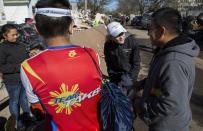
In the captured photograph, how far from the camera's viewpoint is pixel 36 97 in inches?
95.1

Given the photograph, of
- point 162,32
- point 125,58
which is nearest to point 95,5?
point 125,58

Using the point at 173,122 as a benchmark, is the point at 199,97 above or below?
below

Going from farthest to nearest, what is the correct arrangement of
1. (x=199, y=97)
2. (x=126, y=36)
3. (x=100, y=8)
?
(x=100, y=8), (x=199, y=97), (x=126, y=36)

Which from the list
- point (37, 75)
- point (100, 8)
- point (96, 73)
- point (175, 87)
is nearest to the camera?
point (37, 75)

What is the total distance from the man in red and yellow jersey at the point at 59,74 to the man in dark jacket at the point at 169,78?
519 millimetres

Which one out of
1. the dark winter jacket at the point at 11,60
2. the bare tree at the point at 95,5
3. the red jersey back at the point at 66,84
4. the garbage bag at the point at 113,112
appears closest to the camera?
the red jersey back at the point at 66,84

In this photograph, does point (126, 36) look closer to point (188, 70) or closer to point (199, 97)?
point (188, 70)

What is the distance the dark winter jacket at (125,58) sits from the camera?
18.6 feet

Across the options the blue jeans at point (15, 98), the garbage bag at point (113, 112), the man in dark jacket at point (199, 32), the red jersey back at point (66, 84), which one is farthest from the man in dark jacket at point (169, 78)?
the man in dark jacket at point (199, 32)

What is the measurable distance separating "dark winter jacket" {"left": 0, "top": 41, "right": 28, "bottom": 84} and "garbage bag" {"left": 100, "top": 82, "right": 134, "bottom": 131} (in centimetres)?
341

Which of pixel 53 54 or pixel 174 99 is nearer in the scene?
pixel 53 54

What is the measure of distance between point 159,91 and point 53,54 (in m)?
0.84

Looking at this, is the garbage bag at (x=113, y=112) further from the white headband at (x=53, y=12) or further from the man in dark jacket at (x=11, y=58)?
the man in dark jacket at (x=11, y=58)

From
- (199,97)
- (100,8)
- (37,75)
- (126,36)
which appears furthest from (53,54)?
(100,8)
